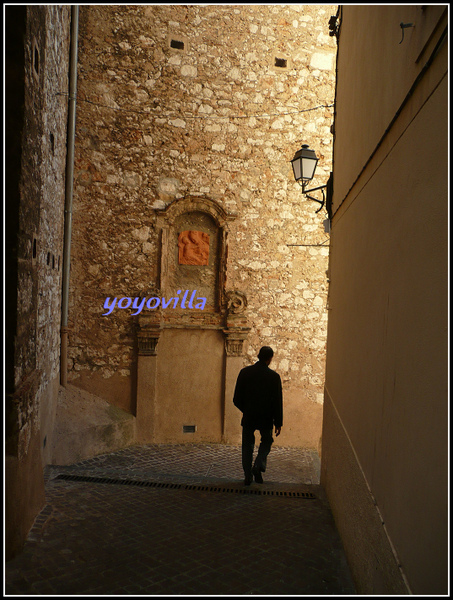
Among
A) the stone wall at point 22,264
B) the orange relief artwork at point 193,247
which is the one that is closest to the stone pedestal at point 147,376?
the orange relief artwork at point 193,247

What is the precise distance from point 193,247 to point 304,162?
2807 mm

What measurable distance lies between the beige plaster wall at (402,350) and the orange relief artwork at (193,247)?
5300 millimetres

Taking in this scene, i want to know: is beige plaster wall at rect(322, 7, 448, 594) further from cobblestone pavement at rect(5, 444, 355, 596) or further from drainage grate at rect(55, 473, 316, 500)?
drainage grate at rect(55, 473, 316, 500)

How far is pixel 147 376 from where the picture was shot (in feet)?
28.6

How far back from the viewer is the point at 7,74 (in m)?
3.23

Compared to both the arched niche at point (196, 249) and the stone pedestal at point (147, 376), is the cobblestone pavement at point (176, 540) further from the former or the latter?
the arched niche at point (196, 249)

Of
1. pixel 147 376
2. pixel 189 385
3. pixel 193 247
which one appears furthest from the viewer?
pixel 193 247

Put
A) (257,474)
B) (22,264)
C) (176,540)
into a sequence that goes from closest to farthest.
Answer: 1. (22,264)
2. (176,540)
3. (257,474)

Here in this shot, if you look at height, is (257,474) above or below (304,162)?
below

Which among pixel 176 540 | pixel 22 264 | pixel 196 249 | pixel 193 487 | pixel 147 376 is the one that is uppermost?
pixel 196 249

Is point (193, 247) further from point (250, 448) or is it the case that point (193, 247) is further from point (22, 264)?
point (22, 264)

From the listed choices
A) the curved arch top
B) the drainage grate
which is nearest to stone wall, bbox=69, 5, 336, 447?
the curved arch top

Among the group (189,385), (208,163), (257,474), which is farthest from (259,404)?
(208,163)

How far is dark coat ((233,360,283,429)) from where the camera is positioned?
5535 millimetres
